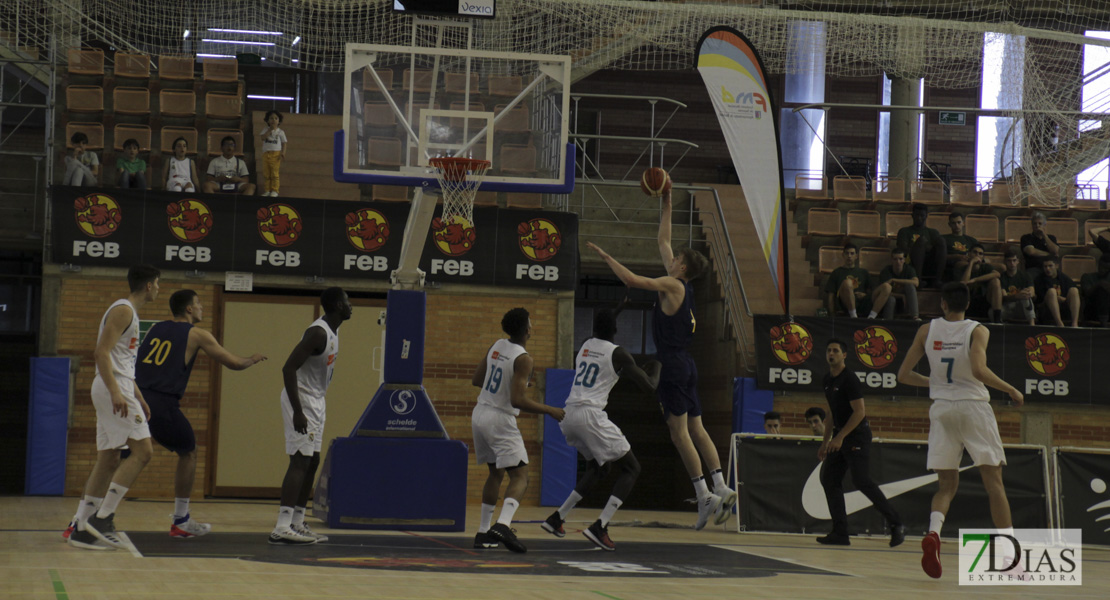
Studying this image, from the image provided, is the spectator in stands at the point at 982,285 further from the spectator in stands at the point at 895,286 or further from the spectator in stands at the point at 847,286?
the spectator in stands at the point at 847,286

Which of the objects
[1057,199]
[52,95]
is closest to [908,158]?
[1057,199]

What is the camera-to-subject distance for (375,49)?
417 inches

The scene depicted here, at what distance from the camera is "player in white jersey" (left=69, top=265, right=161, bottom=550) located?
7.73 meters

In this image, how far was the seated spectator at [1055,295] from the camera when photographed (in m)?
16.6

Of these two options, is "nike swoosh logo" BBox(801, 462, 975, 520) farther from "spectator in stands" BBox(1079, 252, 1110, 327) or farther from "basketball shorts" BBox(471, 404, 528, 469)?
"spectator in stands" BBox(1079, 252, 1110, 327)

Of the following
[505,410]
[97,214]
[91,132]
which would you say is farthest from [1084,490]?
[91,132]

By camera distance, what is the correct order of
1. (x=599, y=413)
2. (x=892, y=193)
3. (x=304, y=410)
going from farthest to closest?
(x=892, y=193), (x=599, y=413), (x=304, y=410)

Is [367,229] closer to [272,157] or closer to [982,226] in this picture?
[272,157]

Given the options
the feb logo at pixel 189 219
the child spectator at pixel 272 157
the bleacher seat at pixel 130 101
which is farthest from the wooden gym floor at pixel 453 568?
the bleacher seat at pixel 130 101

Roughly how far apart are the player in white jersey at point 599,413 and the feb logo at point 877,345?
7415 mm

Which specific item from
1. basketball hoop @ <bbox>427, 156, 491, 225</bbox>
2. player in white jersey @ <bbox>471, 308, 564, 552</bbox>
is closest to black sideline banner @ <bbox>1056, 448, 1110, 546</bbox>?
player in white jersey @ <bbox>471, 308, 564, 552</bbox>

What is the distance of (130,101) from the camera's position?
1712 cm

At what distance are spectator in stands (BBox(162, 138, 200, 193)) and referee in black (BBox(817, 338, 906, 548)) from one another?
9308 mm

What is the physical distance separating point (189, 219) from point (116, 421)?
25.3ft
